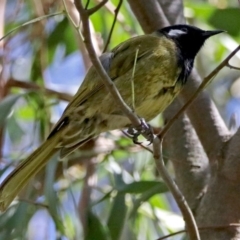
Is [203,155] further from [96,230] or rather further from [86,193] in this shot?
[86,193]

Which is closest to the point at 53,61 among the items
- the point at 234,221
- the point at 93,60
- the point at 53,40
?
the point at 53,40

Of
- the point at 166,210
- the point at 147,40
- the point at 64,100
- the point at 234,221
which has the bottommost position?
the point at 166,210

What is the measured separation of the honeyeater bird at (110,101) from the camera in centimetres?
219

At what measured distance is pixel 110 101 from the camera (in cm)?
224

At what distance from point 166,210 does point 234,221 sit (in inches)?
46.4

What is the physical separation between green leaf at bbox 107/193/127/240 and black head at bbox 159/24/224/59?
1.81 ft

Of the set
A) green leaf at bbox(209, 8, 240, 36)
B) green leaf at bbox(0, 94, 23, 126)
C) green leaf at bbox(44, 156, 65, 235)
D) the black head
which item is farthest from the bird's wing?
green leaf at bbox(209, 8, 240, 36)

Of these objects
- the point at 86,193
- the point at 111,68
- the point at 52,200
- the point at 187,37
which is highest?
the point at 111,68

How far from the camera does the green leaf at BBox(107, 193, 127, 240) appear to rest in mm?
2410

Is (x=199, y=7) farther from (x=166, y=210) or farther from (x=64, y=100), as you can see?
(x=166, y=210)

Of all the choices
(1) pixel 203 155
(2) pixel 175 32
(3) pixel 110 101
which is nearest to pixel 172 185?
(3) pixel 110 101

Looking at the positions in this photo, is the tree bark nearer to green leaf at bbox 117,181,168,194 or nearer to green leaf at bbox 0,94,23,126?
green leaf at bbox 117,181,168,194

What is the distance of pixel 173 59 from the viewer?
7.62ft

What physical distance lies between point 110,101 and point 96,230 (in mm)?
444
